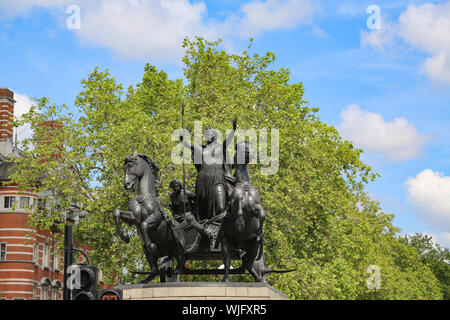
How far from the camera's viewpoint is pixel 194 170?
28969 mm

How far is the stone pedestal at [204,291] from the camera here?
44.2 ft

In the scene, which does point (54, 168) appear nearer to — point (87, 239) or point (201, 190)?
point (87, 239)

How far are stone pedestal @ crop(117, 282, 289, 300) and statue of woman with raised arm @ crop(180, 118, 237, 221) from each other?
6.44ft

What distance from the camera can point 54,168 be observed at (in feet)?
103

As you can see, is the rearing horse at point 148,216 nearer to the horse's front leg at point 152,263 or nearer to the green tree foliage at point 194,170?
the horse's front leg at point 152,263

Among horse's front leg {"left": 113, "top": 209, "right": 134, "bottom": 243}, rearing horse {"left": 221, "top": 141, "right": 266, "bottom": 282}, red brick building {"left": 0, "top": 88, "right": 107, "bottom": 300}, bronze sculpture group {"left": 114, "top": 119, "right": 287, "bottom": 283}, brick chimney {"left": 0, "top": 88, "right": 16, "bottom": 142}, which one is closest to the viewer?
rearing horse {"left": 221, "top": 141, "right": 266, "bottom": 282}

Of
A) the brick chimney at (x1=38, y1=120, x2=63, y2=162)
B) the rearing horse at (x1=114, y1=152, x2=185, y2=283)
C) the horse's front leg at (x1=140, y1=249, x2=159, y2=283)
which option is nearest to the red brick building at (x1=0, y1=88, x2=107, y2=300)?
the brick chimney at (x1=38, y1=120, x2=63, y2=162)

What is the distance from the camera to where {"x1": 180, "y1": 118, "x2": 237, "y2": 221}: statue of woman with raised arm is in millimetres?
15078

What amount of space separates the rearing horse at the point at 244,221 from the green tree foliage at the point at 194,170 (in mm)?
13404

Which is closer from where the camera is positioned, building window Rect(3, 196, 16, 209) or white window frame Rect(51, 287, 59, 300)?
building window Rect(3, 196, 16, 209)

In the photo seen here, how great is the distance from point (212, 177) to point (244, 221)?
66.8 inches

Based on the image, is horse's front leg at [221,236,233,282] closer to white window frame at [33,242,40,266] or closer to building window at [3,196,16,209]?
building window at [3,196,16,209]
